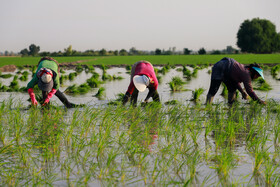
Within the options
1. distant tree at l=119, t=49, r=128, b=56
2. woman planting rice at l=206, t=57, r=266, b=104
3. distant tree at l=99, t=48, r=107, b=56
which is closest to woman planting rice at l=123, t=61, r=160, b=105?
woman planting rice at l=206, t=57, r=266, b=104

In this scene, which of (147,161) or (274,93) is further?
(274,93)

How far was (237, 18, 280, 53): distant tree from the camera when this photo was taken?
2721 inches

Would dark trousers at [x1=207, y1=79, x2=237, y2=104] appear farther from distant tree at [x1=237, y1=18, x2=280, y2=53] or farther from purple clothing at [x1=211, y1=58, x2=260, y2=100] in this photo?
distant tree at [x1=237, y1=18, x2=280, y2=53]

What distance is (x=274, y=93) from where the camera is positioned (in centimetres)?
1004

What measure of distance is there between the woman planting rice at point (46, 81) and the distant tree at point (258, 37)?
66.1m

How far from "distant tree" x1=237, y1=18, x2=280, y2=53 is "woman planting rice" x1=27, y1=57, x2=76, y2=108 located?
66126 mm

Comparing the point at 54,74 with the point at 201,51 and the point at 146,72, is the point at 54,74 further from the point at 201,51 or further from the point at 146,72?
the point at 201,51

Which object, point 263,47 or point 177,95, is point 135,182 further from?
point 263,47

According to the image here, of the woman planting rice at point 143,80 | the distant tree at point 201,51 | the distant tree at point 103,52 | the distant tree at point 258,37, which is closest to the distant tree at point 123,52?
the distant tree at point 103,52

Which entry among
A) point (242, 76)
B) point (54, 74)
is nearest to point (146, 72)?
point (54, 74)

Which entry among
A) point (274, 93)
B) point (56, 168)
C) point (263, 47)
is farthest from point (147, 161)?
point (263, 47)

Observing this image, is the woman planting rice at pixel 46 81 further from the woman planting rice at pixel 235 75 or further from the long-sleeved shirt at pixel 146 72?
the woman planting rice at pixel 235 75

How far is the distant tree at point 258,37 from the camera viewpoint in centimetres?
6912

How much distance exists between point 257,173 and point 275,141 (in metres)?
1.25
